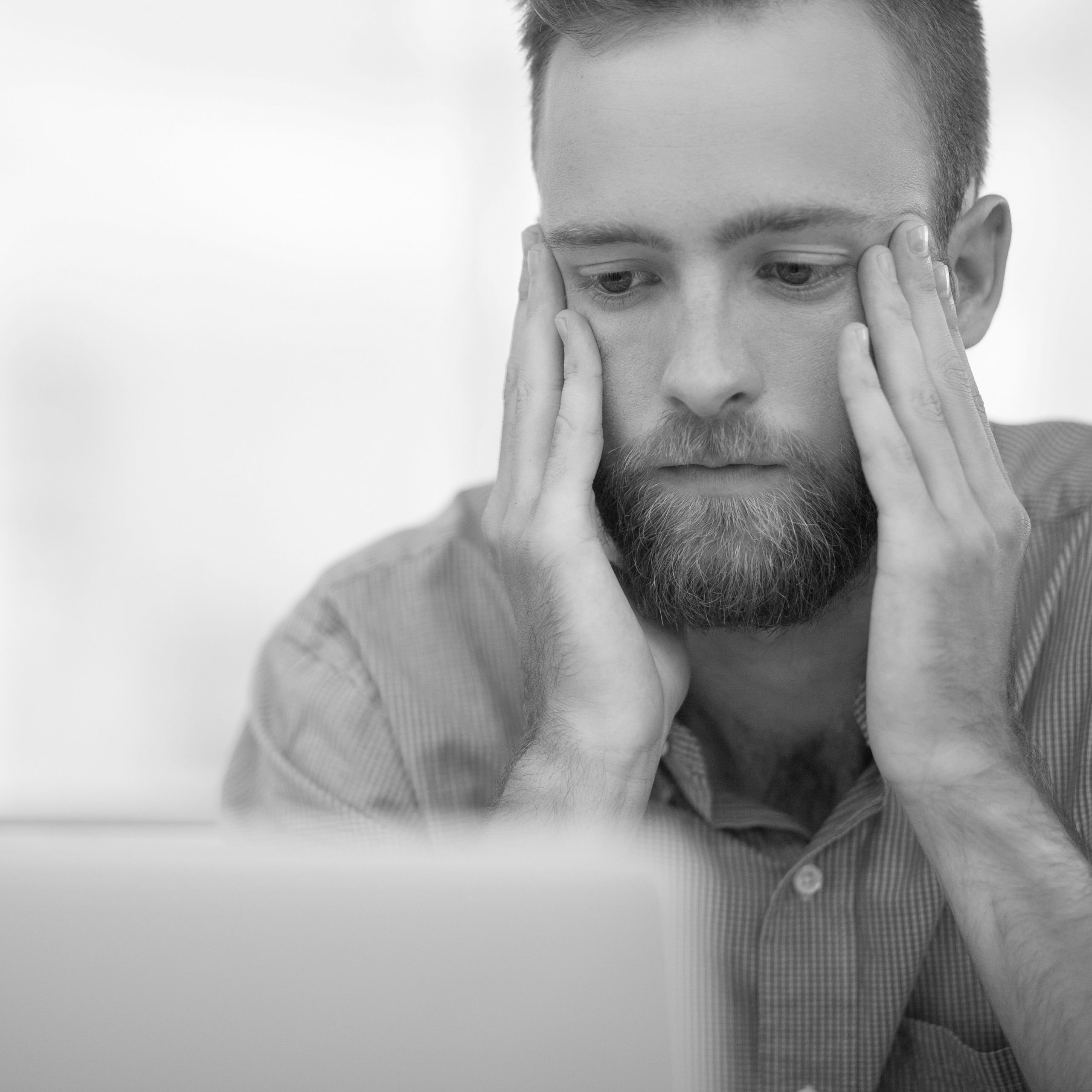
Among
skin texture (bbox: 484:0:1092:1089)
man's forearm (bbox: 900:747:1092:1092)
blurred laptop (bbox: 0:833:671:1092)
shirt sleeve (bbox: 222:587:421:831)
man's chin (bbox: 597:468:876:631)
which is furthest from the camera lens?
shirt sleeve (bbox: 222:587:421:831)

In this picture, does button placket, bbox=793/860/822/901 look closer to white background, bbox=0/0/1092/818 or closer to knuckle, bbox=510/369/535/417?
knuckle, bbox=510/369/535/417

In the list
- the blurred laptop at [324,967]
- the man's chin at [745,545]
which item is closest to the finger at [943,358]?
the man's chin at [745,545]

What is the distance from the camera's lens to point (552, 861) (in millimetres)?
443

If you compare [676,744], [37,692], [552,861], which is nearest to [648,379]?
[676,744]

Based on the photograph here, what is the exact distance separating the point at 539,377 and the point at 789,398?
0.28m

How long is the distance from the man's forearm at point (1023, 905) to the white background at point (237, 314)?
6.20 ft

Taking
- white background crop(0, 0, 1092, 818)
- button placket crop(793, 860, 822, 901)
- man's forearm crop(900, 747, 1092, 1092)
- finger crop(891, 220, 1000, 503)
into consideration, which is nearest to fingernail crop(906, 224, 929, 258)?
finger crop(891, 220, 1000, 503)

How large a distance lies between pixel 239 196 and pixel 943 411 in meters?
2.17

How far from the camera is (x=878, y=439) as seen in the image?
1145 mm

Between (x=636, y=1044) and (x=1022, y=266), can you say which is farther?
(x=1022, y=266)

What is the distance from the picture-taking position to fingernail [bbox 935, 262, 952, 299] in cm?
118

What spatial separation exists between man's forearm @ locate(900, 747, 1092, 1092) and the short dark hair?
0.56 metres

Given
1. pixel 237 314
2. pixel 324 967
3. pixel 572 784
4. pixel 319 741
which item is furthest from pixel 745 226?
pixel 237 314

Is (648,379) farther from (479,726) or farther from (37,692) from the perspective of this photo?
(37,692)
